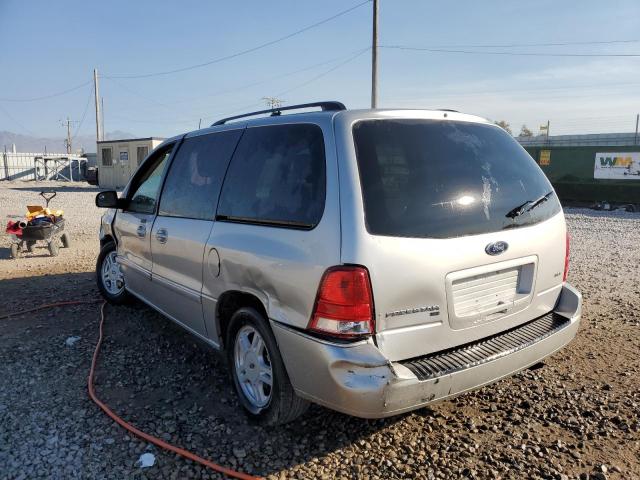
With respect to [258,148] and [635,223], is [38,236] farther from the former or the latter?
[635,223]

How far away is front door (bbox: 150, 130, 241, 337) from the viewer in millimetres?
3564

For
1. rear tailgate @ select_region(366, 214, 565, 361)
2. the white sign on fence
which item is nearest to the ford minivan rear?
rear tailgate @ select_region(366, 214, 565, 361)

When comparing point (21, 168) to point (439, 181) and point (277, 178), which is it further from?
point (439, 181)

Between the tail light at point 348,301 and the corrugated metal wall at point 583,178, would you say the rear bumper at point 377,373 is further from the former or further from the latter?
the corrugated metal wall at point 583,178

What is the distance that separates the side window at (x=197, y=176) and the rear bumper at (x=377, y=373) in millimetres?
1304

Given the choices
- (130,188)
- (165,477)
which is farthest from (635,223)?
(165,477)

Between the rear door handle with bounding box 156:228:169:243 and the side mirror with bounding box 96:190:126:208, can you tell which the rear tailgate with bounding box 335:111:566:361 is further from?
the side mirror with bounding box 96:190:126:208

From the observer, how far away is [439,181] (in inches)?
109

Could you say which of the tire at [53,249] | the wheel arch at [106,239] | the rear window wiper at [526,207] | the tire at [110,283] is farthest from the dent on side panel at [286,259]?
the tire at [53,249]

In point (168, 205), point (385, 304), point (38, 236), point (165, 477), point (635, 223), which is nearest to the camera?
point (385, 304)

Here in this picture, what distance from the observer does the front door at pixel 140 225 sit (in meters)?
4.44

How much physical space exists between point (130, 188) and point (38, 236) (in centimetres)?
436

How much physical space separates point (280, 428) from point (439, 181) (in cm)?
181

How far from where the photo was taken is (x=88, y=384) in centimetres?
367
